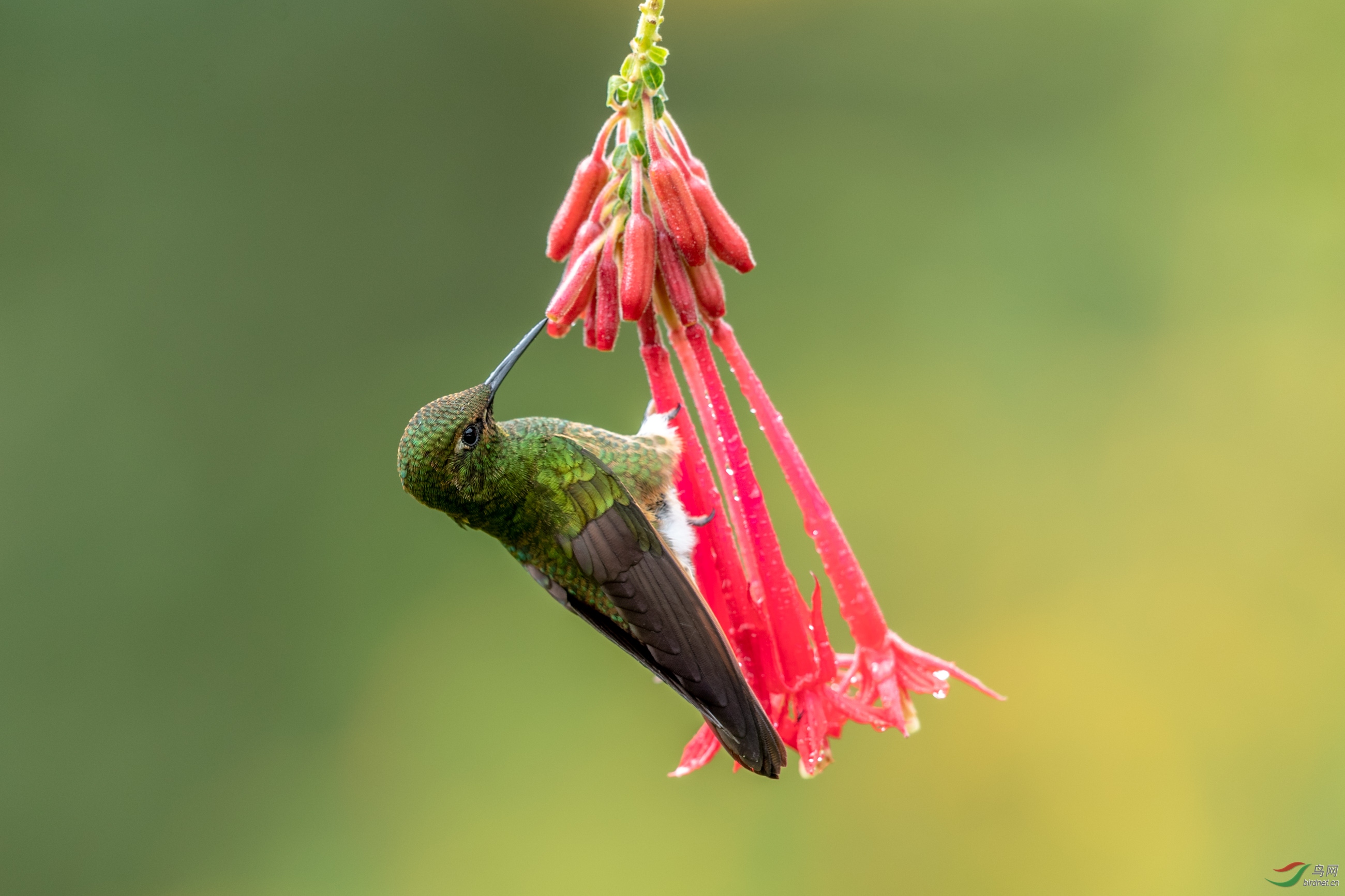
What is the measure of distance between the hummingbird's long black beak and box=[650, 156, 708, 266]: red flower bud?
0.27m

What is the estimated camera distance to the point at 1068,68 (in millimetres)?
4746

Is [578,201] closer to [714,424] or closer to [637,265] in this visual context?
[637,265]

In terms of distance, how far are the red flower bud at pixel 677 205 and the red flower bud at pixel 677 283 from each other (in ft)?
0.17

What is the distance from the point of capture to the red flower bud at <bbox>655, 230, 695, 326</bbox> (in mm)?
1970

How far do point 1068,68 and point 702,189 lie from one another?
134 inches

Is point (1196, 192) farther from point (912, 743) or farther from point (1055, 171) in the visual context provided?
point (912, 743)

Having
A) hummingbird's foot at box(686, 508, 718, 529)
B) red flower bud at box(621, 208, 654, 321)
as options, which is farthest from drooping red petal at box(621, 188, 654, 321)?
hummingbird's foot at box(686, 508, 718, 529)

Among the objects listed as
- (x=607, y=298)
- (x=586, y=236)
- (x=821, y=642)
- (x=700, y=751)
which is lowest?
(x=700, y=751)

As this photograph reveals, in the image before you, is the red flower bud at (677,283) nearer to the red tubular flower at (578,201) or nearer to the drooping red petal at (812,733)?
the red tubular flower at (578,201)

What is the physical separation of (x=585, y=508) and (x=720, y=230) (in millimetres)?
584

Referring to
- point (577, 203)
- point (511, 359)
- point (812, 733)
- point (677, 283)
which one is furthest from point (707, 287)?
point (812, 733)

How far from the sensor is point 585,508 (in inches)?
85.7

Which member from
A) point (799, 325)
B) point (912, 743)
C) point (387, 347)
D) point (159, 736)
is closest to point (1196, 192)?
point (799, 325)

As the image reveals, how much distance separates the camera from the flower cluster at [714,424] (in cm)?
190
